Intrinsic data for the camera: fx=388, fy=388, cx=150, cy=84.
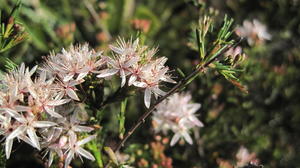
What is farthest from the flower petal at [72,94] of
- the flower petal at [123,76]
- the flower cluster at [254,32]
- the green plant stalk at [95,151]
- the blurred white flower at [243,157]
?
the flower cluster at [254,32]

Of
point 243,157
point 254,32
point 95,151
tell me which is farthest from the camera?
point 254,32

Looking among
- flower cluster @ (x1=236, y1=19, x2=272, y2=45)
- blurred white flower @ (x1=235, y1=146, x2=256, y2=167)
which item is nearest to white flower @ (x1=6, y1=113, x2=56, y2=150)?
blurred white flower @ (x1=235, y1=146, x2=256, y2=167)

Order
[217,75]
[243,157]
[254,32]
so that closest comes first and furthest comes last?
[217,75]
[243,157]
[254,32]

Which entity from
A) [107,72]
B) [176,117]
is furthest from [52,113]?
[176,117]

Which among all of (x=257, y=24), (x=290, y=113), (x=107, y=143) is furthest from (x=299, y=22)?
(x=107, y=143)

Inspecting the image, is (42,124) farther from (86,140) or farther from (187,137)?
(187,137)

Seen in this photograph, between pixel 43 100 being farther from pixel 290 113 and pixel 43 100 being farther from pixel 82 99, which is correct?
pixel 290 113

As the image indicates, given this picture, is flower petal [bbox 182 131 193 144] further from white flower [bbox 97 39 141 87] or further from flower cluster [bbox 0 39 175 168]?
white flower [bbox 97 39 141 87]
